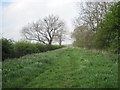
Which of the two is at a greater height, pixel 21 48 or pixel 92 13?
Result: pixel 92 13

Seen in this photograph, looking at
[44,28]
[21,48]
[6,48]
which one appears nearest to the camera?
[6,48]

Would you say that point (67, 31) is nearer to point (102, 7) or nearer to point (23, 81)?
point (102, 7)

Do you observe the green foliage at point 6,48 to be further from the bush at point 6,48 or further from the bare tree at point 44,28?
the bare tree at point 44,28

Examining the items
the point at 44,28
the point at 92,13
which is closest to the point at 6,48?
the point at 92,13

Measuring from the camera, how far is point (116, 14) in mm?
9781

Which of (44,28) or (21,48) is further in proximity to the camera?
(44,28)

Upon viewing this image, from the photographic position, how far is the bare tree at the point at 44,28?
155 feet

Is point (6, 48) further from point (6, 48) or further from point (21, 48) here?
point (21, 48)

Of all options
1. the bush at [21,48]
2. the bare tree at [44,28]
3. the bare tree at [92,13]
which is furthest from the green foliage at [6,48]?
the bare tree at [44,28]

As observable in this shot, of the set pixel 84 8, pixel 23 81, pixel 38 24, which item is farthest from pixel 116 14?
pixel 38 24

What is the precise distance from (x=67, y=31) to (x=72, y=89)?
5167cm

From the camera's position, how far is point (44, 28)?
47.2m

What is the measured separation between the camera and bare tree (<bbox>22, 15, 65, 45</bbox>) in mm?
47125

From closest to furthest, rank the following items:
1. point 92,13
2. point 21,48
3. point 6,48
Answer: point 6,48
point 21,48
point 92,13
